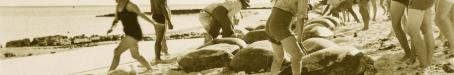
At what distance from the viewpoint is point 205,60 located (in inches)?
325

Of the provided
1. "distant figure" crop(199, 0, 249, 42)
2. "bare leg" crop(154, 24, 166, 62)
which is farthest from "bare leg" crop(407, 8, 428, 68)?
"distant figure" crop(199, 0, 249, 42)

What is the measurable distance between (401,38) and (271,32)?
1560 millimetres

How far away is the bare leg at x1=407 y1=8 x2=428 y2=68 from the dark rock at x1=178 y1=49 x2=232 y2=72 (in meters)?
2.64

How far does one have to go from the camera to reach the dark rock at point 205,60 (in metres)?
8.27

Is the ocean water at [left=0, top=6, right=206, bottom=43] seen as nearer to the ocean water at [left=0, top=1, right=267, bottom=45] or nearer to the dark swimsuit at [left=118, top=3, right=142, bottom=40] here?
the ocean water at [left=0, top=1, right=267, bottom=45]

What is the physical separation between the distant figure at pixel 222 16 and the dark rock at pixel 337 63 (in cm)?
410

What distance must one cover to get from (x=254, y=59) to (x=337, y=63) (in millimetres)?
1476

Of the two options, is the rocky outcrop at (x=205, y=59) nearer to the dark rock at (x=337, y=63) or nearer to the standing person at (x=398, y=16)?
the dark rock at (x=337, y=63)

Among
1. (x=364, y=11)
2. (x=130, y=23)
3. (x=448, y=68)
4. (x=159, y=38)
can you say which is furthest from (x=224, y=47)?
(x=364, y=11)

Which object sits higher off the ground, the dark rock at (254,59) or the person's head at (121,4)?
the person's head at (121,4)

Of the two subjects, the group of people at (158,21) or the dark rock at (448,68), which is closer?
the dark rock at (448,68)

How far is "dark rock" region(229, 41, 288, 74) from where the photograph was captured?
297 inches

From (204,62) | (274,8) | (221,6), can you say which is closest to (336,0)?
(221,6)

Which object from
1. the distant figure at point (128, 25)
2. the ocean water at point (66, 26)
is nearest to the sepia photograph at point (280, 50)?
the distant figure at point (128, 25)
